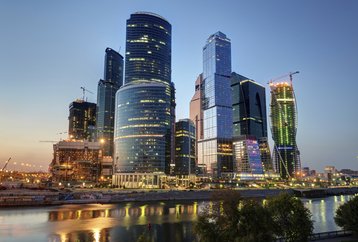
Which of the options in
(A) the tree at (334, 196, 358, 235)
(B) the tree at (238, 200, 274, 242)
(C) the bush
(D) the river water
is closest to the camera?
(B) the tree at (238, 200, 274, 242)

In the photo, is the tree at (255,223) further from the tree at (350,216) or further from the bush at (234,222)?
the tree at (350,216)

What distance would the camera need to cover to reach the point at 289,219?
54125 millimetres

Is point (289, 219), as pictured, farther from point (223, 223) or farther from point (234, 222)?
point (223, 223)

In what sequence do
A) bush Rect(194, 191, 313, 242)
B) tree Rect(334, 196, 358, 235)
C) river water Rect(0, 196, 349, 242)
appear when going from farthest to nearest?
river water Rect(0, 196, 349, 242), tree Rect(334, 196, 358, 235), bush Rect(194, 191, 313, 242)

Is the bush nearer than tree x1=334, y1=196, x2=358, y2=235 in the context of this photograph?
Yes

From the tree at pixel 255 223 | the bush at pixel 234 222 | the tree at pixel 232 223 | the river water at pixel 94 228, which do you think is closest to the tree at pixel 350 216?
the bush at pixel 234 222

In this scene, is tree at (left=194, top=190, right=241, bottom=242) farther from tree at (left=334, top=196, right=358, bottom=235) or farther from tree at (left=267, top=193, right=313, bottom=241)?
tree at (left=334, top=196, right=358, bottom=235)

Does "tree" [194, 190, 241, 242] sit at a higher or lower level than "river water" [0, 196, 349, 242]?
higher

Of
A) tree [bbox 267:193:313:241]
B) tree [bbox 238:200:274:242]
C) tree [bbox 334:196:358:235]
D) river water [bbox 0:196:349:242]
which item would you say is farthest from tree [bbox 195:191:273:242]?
river water [bbox 0:196:349:242]

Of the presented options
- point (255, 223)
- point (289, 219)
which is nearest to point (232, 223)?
point (255, 223)

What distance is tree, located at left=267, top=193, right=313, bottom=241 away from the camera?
53.4 metres

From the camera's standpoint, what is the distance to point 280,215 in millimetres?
54781

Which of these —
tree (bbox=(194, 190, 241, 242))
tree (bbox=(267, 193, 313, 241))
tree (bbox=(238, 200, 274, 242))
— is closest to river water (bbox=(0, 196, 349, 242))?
tree (bbox=(267, 193, 313, 241))

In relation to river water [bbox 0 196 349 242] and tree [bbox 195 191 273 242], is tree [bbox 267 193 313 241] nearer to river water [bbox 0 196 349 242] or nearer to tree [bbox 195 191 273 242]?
tree [bbox 195 191 273 242]
